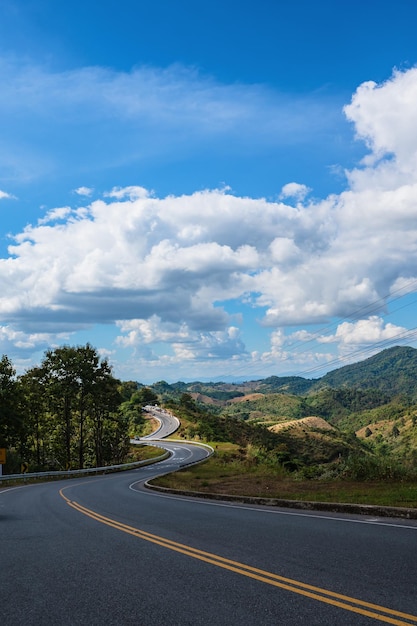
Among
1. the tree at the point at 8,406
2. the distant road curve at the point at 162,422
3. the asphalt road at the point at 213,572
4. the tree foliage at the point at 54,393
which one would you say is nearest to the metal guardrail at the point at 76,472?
the tree foliage at the point at 54,393

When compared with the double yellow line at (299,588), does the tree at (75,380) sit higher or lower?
higher

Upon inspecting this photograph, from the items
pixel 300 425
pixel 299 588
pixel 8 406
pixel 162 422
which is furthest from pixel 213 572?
pixel 300 425

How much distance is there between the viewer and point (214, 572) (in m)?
7.29

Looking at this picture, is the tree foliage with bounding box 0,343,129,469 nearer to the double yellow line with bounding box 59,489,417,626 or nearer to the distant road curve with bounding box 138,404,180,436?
the distant road curve with bounding box 138,404,180,436

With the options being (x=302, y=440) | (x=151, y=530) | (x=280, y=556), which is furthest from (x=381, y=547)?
(x=302, y=440)

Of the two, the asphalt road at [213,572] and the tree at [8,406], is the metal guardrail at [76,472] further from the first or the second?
the asphalt road at [213,572]

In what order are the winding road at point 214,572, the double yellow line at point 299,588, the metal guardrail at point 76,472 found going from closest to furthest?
the double yellow line at point 299,588
the winding road at point 214,572
the metal guardrail at point 76,472

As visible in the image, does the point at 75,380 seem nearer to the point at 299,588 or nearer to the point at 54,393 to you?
the point at 54,393

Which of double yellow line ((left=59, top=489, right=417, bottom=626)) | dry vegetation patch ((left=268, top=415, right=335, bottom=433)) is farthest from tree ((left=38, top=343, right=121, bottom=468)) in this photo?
dry vegetation patch ((left=268, top=415, right=335, bottom=433))

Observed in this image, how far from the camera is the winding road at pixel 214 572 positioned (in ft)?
18.0

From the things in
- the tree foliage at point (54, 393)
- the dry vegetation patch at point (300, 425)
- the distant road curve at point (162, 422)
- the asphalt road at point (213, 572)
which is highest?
the tree foliage at point (54, 393)

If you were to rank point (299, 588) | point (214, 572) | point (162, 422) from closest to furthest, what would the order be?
point (299, 588)
point (214, 572)
point (162, 422)

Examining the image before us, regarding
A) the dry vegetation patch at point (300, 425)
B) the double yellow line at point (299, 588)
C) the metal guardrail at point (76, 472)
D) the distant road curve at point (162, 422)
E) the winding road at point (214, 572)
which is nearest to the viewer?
the double yellow line at point (299, 588)

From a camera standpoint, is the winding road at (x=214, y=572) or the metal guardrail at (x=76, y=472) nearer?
the winding road at (x=214, y=572)
